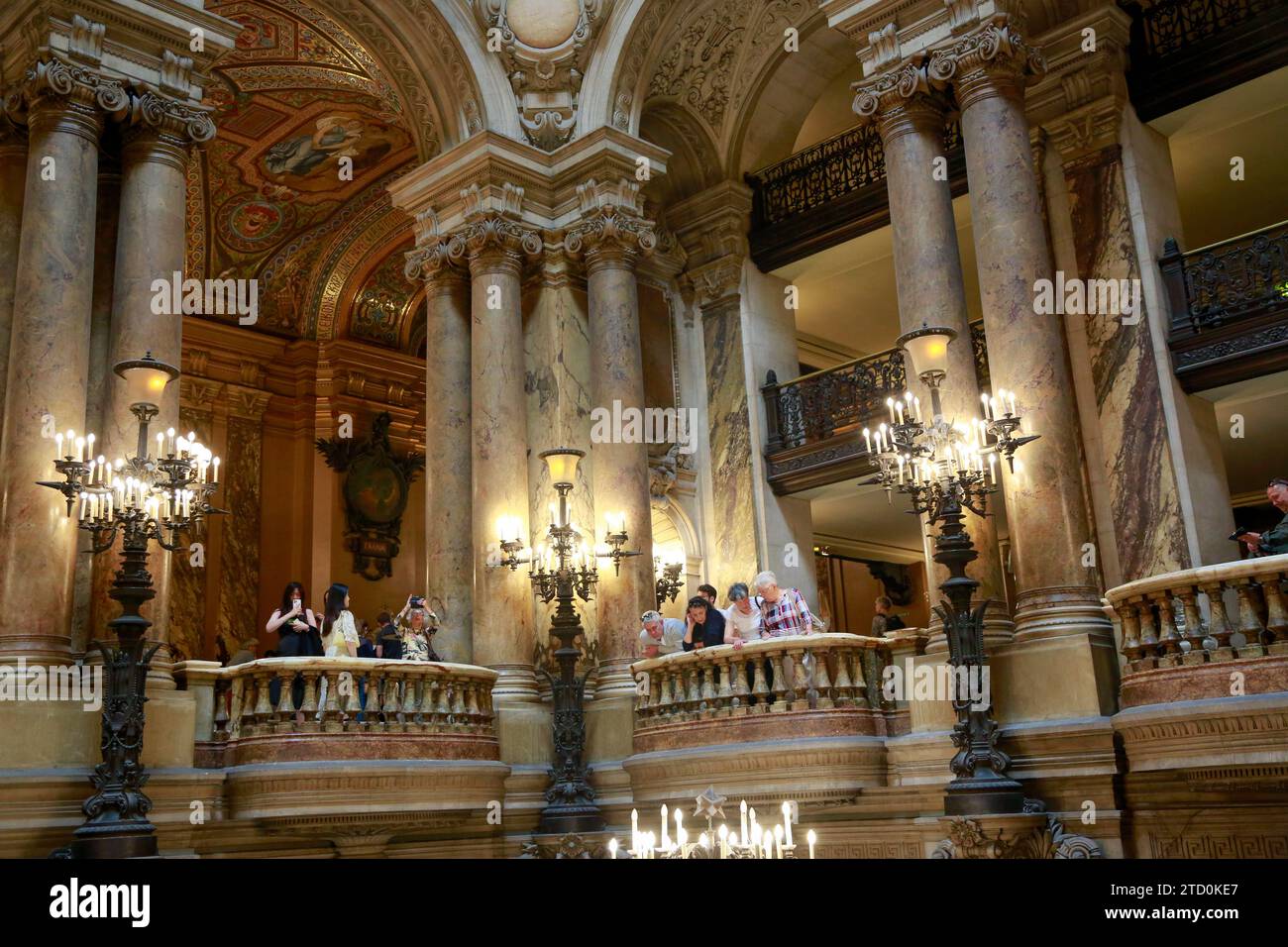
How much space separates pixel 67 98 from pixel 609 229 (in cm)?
568

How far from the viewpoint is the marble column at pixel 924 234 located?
36.1ft

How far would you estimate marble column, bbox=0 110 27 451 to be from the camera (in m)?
11.2

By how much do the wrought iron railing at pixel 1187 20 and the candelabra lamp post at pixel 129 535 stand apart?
10.4 metres

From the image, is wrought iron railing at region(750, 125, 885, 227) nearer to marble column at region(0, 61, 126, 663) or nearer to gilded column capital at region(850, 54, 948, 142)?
Result: gilded column capital at region(850, 54, 948, 142)

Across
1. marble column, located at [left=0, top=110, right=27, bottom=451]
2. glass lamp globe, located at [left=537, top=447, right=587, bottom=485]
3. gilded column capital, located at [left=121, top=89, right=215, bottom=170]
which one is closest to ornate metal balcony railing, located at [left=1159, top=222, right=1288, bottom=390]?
glass lamp globe, located at [left=537, top=447, right=587, bottom=485]

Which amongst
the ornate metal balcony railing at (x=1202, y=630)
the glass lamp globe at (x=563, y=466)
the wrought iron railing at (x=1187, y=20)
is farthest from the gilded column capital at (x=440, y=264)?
the ornate metal balcony railing at (x=1202, y=630)

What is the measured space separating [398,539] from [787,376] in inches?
342

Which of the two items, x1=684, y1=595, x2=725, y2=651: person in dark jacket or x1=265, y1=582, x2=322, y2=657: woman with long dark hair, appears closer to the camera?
x1=265, y1=582, x2=322, y2=657: woman with long dark hair

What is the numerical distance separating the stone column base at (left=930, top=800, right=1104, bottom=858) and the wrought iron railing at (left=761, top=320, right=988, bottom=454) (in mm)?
5984

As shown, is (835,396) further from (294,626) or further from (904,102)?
(294,626)

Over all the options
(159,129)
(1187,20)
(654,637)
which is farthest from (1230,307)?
(159,129)

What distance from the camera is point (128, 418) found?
425 inches

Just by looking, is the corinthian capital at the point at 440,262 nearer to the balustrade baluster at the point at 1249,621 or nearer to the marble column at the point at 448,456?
the marble column at the point at 448,456

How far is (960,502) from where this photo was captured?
31.4 feet
